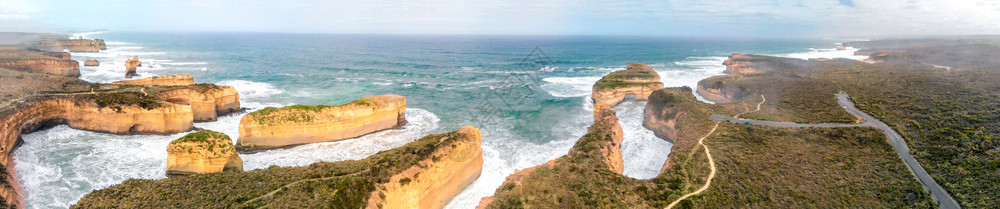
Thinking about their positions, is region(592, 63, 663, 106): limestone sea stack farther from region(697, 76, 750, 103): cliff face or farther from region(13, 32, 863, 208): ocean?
region(697, 76, 750, 103): cliff face

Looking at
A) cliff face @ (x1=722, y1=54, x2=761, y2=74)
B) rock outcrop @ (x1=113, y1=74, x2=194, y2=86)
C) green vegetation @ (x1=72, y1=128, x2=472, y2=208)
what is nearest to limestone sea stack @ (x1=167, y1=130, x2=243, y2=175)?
green vegetation @ (x1=72, y1=128, x2=472, y2=208)

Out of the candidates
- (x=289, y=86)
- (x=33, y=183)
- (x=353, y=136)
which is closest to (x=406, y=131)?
(x=353, y=136)

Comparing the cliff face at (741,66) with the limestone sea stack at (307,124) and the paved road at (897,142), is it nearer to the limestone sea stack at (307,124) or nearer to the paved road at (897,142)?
the paved road at (897,142)

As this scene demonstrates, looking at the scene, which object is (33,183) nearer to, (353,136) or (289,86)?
(353,136)

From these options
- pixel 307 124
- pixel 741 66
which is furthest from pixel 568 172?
pixel 741 66

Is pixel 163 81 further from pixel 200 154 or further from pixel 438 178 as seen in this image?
pixel 438 178

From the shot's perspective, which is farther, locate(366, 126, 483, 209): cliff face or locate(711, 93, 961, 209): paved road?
locate(711, 93, 961, 209): paved road
